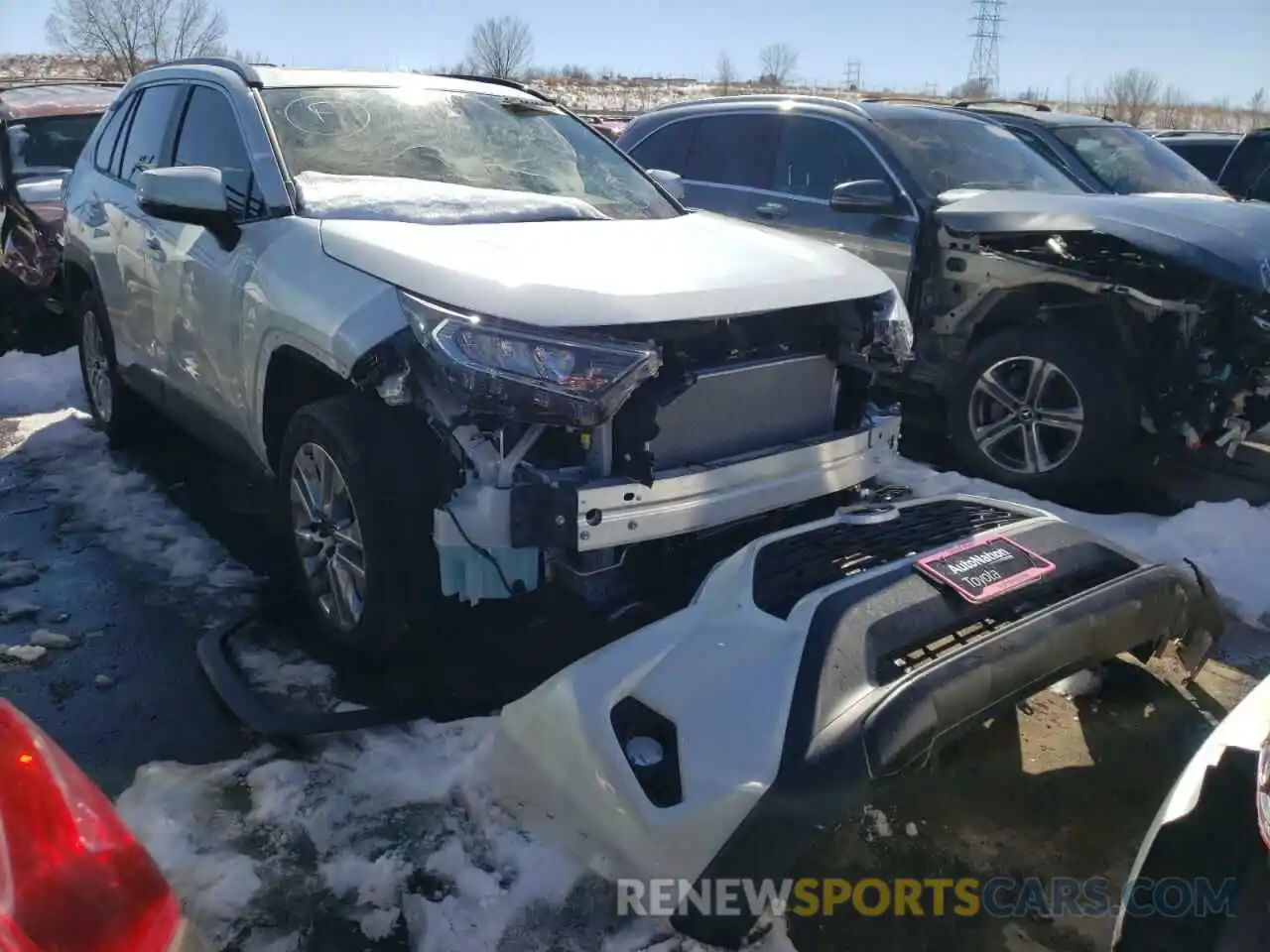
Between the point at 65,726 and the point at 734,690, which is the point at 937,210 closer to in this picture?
the point at 734,690

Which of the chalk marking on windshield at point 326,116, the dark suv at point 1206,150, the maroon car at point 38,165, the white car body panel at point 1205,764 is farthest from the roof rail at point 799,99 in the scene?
the dark suv at point 1206,150

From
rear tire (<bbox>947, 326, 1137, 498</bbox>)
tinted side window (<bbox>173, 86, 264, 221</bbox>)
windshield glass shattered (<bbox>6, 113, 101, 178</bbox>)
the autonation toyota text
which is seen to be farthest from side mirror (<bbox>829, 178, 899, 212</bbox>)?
windshield glass shattered (<bbox>6, 113, 101, 178</bbox>)

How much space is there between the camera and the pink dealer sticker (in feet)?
8.34

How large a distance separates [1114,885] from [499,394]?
6.38ft

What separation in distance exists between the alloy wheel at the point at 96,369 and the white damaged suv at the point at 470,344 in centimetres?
130

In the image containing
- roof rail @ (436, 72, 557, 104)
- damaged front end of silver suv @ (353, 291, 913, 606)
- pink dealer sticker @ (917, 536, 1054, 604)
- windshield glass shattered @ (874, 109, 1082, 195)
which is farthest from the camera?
windshield glass shattered @ (874, 109, 1082, 195)

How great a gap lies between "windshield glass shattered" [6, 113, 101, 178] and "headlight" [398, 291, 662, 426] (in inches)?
286

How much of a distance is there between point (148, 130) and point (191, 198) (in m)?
1.82

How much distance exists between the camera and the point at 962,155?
6.31m

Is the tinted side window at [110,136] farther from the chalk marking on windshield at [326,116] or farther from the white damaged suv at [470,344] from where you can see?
the chalk marking on windshield at [326,116]

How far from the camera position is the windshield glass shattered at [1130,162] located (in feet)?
23.4

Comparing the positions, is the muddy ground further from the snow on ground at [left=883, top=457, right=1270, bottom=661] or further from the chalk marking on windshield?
the chalk marking on windshield

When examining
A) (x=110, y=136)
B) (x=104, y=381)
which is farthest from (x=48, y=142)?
(x=104, y=381)

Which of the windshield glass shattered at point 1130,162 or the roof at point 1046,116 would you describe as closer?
the windshield glass shattered at point 1130,162
